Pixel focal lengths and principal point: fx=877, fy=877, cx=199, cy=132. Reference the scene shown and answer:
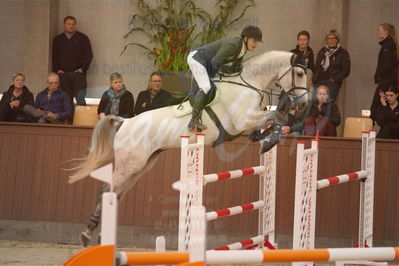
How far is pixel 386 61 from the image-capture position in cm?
677

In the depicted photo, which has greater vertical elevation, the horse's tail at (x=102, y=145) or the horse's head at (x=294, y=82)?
the horse's head at (x=294, y=82)

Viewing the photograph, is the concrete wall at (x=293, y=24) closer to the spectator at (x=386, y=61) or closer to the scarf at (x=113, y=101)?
the spectator at (x=386, y=61)

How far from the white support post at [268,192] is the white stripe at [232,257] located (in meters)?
2.56

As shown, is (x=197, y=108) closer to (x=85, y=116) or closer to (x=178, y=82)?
(x=178, y=82)

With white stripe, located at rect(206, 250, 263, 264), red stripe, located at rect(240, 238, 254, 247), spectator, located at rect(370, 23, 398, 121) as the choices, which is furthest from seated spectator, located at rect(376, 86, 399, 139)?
white stripe, located at rect(206, 250, 263, 264)

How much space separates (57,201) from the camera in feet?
22.0

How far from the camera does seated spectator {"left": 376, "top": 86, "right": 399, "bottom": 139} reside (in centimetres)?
620

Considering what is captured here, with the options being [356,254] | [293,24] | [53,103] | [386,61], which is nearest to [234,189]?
[386,61]

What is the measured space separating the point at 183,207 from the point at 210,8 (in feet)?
11.0

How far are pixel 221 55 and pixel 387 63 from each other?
3.05 meters

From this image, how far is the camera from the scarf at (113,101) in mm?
4531

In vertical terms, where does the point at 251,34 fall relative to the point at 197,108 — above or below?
above

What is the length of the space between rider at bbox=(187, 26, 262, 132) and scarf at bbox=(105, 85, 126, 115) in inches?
19.1

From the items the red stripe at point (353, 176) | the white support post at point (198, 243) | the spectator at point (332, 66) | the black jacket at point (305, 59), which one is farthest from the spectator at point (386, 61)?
the white support post at point (198, 243)
